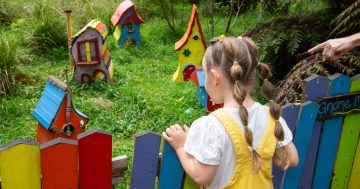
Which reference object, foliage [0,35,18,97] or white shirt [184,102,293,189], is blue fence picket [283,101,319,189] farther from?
foliage [0,35,18,97]

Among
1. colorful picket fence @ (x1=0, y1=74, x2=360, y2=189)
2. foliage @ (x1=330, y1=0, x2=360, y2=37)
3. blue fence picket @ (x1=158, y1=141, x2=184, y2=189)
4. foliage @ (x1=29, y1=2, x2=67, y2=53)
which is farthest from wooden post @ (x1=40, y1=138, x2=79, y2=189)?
foliage @ (x1=29, y1=2, x2=67, y2=53)

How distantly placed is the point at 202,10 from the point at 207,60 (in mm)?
6876

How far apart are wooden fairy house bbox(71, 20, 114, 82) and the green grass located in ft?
0.41

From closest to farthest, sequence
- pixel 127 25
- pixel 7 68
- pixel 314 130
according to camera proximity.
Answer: pixel 314 130 < pixel 7 68 < pixel 127 25

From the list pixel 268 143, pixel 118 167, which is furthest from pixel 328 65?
pixel 118 167

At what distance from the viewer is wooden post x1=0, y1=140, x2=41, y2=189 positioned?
5.47 feet

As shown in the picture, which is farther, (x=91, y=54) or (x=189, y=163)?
(x=91, y=54)

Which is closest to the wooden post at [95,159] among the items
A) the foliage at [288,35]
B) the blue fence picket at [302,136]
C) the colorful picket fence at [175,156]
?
the colorful picket fence at [175,156]

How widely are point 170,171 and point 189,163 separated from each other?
194 millimetres

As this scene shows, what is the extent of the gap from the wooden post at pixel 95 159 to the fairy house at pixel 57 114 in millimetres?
1003

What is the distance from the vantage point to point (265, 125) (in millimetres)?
1839

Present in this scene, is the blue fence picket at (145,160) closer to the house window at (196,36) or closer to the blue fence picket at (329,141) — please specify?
the blue fence picket at (329,141)

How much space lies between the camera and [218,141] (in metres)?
1.75

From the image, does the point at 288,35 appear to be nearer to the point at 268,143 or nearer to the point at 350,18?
the point at 350,18
